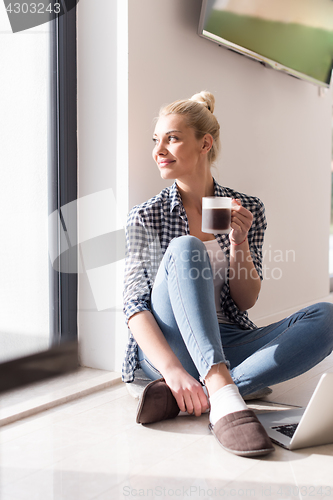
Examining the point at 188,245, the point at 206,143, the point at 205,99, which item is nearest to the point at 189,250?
the point at 188,245

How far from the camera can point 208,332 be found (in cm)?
125

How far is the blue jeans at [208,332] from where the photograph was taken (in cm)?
126

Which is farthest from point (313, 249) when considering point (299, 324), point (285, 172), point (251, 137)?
point (299, 324)

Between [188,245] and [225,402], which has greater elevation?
[188,245]

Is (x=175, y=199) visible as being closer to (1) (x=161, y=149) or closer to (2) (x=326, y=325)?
(1) (x=161, y=149)

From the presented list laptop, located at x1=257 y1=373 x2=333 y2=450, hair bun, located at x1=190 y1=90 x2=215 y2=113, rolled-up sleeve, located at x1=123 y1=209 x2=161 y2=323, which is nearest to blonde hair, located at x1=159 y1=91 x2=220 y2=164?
hair bun, located at x1=190 y1=90 x2=215 y2=113

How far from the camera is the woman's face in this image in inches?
62.9

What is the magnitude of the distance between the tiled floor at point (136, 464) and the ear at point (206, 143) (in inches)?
33.2

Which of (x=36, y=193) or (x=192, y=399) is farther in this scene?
(x=36, y=193)

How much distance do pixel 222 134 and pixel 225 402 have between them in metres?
1.34

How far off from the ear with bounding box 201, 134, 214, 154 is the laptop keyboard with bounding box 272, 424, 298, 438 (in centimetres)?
88

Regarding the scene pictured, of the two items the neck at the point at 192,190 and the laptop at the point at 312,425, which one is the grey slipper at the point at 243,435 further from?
the neck at the point at 192,190

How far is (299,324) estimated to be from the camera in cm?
137

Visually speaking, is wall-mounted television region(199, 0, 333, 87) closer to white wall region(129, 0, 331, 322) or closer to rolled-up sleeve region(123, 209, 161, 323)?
white wall region(129, 0, 331, 322)
